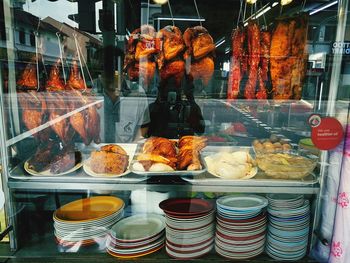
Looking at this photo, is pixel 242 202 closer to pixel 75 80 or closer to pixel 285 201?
pixel 285 201

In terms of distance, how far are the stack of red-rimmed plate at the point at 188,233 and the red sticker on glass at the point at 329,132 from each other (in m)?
0.58

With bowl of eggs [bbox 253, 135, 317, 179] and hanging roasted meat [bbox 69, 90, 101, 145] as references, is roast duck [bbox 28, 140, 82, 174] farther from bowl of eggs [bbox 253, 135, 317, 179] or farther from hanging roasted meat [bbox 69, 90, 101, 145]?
bowl of eggs [bbox 253, 135, 317, 179]

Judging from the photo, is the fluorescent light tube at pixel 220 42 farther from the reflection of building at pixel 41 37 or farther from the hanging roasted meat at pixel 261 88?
the reflection of building at pixel 41 37

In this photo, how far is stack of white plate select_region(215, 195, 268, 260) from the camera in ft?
4.00

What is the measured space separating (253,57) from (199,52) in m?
0.24

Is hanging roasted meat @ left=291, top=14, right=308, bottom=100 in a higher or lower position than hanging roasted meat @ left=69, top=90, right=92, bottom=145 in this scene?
higher

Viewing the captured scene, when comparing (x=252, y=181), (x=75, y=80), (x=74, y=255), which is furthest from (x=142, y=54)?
(x=74, y=255)

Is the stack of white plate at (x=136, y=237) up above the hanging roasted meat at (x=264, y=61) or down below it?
below

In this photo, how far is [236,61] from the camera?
1.23 meters

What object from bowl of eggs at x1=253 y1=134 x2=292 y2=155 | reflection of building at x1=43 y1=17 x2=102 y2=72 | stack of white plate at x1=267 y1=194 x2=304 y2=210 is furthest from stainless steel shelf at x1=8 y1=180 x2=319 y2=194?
reflection of building at x1=43 y1=17 x2=102 y2=72

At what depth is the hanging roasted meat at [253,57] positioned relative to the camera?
1.20 m

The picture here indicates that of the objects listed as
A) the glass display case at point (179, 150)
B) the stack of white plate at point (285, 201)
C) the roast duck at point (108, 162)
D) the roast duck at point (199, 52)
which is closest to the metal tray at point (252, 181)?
the glass display case at point (179, 150)

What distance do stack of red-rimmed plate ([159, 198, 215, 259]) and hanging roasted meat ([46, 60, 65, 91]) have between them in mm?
779

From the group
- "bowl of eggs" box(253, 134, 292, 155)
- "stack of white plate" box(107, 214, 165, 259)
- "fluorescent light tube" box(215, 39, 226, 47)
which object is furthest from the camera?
"fluorescent light tube" box(215, 39, 226, 47)
